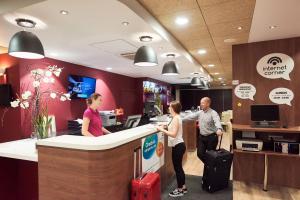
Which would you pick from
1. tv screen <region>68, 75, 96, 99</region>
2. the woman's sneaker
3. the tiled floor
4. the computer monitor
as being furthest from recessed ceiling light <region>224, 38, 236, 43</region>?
tv screen <region>68, 75, 96, 99</region>

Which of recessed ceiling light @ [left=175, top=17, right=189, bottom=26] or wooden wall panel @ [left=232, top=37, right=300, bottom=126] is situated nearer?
recessed ceiling light @ [left=175, top=17, right=189, bottom=26]

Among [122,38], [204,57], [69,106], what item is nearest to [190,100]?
[204,57]

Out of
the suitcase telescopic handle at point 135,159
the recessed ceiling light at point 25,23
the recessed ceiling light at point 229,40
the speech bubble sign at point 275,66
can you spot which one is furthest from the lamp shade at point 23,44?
the speech bubble sign at point 275,66

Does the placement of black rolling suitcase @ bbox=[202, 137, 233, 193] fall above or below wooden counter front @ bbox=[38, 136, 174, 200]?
below

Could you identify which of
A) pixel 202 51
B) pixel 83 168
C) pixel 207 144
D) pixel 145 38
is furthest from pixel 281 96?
pixel 83 168

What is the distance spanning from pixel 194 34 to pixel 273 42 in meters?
1.45

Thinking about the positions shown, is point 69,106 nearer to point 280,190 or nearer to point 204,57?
point 204,57

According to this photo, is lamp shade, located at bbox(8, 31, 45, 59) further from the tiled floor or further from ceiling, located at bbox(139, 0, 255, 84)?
the tiled floor

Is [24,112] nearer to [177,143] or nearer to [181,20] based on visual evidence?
[177,143]

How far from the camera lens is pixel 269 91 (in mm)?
3760

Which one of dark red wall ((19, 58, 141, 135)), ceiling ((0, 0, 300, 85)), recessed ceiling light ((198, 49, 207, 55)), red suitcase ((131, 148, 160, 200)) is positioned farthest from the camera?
recessed ceiling light ((198, 49, 207, 55))

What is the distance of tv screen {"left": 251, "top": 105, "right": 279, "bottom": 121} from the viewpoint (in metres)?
3.46

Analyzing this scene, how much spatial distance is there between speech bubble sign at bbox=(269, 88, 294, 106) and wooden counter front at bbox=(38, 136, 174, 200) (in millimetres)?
2972

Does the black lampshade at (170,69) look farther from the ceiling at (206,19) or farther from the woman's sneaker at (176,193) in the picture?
the woman's sneaker at (176,193)
